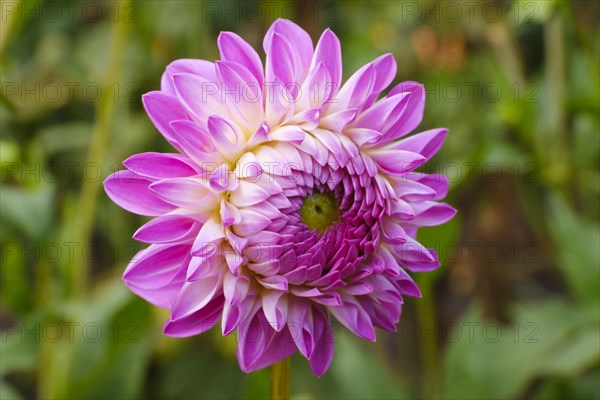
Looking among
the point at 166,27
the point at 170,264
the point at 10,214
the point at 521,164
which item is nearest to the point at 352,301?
the point at 170,264

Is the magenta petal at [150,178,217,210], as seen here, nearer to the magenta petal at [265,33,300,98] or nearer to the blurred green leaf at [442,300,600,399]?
the magenta petal at [265,33,300,98]

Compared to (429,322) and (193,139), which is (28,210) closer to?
(193,139)

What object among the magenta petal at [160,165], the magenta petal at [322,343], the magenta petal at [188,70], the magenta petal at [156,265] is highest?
the magenta petal at [188,70]

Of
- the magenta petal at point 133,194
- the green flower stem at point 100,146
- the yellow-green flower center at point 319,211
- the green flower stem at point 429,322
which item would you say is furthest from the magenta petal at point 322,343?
the green flower stem at point 100,146

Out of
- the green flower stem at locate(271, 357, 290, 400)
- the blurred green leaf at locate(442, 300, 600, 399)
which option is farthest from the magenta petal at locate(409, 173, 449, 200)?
the blurred green leaf at locate(442, 300, 600, 399)

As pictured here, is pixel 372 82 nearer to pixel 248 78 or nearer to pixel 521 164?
pixel 248 78

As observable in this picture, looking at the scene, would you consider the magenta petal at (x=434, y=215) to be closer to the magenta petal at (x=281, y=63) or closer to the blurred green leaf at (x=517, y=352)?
the magenta petal at (x=281, y=63)
